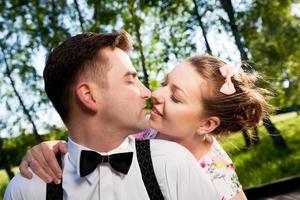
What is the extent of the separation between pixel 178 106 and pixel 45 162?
895mm

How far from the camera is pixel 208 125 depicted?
2502 millimetres

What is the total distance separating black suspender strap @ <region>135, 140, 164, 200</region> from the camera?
1.54 metres

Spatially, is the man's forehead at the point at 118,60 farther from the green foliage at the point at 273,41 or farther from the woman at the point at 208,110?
the green foliage at the point at 273,41

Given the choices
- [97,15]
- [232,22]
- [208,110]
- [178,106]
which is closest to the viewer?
[178,106]

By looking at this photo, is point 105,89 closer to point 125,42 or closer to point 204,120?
point 125,42

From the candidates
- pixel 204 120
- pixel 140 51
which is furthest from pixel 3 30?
pixel 204 120

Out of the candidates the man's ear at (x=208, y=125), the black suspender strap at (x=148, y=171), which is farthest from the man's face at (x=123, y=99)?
the man's ear at (x=208, y=125)

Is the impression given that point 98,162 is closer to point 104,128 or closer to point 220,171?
point 104,128

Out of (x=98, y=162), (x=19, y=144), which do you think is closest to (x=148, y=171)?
(x=98, y=162)

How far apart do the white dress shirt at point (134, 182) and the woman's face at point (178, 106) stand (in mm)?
652

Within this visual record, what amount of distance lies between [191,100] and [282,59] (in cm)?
955

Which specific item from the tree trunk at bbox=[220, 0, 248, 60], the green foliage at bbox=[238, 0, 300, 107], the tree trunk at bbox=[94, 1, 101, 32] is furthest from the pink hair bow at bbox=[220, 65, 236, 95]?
the tree trunk at bbox=[94, 1, 101, 32]

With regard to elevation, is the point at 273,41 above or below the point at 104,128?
below

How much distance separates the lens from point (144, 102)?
1.78m
